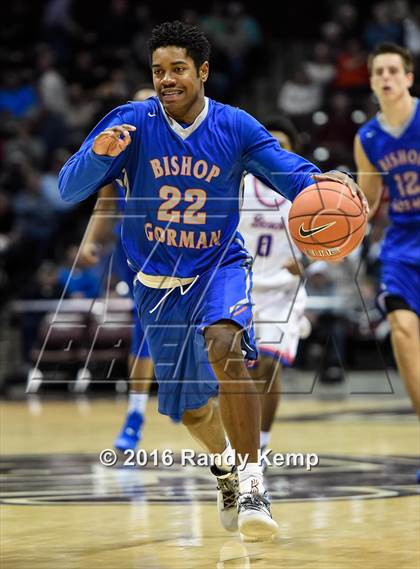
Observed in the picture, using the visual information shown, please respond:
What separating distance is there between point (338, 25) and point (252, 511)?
1413 centimetres

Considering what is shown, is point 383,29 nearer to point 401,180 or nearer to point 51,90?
point 51,90

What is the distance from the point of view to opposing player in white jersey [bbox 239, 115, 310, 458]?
699 cm

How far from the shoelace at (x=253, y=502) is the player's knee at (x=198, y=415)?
25.0 inches

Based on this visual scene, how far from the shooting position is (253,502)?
180 inches

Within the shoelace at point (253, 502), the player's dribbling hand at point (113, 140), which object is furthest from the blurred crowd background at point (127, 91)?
the player's dribbling hand at point (113, 140)

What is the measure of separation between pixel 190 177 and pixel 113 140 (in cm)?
48

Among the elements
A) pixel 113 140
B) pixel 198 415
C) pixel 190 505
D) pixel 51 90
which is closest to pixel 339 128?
pixel 51 90

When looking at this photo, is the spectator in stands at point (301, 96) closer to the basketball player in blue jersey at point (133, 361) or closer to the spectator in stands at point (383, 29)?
the spectator in stands at point (383, 29)

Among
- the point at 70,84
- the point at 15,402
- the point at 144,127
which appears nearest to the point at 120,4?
the point at 70,84

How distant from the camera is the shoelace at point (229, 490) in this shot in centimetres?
A: 498

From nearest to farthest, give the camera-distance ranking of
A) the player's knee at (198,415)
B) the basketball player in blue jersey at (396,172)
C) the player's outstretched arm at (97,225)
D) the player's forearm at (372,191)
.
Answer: the player's knee at (198,415)
the basketball player in blue jersey at (396,172)
the player's forearm at (372,191)
the player's outstretched arm at (97,225)

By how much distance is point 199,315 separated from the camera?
494cm

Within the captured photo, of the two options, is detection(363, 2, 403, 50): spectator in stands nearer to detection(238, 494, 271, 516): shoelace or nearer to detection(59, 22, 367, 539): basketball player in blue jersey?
detection(59, 22, 367, 539): basketball player in blue jersey

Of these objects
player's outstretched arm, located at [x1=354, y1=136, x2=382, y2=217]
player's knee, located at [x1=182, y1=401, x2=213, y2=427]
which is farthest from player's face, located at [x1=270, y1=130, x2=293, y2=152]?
player's knee, located at [x1=182, y1=401, x2=213, y2=427]
